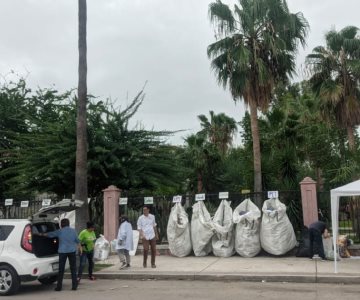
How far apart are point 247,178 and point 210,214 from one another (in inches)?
A: 269

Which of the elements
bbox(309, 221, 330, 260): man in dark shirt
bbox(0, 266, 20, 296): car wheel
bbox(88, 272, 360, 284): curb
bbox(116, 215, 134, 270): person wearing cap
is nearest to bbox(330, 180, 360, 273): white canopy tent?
bbox(88, 272, 360, 284): curb

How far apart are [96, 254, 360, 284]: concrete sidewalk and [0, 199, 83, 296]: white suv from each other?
7.68 feet

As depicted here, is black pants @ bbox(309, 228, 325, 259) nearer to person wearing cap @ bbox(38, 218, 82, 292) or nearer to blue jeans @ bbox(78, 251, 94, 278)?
blue jeans @ bbox(78, 251, 94, 278)

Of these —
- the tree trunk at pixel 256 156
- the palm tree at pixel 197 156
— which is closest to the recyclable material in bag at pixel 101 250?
the tree trunk at pixel 256 156

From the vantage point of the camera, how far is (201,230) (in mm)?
15383

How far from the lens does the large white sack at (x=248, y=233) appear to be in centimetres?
1491

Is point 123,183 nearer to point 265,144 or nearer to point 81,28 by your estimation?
point 81,28

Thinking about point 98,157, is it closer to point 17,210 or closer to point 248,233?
point 17,210

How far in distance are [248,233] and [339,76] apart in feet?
35.3

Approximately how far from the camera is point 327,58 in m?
22.6

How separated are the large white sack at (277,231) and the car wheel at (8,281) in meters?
7.27

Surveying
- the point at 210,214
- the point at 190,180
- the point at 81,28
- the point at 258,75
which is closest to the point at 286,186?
the point at 210,214

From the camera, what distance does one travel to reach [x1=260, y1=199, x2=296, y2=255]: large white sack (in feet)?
48.0

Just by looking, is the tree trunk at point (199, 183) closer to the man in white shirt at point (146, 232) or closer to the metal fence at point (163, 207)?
the metal fence at point (163, 207)
